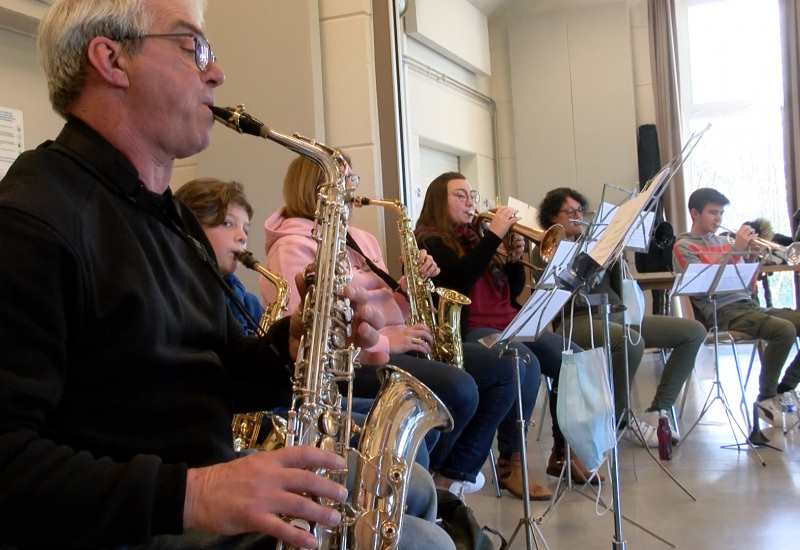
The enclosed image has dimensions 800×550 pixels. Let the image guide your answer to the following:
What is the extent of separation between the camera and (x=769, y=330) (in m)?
3.88

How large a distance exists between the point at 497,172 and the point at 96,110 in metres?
3.84

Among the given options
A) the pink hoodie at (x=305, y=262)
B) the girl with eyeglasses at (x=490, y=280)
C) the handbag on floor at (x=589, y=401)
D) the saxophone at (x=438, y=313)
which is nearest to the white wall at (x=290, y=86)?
the girl with eyeglasses at (x=490, y=280)

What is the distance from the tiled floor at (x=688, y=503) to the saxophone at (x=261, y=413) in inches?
38.8

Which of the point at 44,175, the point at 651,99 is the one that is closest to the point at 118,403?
the point at 44,175

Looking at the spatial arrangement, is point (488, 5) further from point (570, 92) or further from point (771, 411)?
point (771, 411)

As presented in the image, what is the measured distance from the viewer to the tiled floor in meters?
2.40

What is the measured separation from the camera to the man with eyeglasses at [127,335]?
2.68 feet

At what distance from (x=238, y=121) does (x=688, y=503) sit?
2.32 metres

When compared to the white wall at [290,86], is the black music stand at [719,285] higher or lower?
lower

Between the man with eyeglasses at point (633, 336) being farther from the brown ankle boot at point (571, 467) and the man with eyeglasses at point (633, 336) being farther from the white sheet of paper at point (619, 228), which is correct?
the white sheet of paper at point (619, 228)

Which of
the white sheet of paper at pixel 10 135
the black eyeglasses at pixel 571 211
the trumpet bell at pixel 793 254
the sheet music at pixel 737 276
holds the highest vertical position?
the white sheet of paper at pixel 10 135

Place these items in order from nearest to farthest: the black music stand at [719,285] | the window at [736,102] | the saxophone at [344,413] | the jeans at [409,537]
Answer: the jeans at [409,537]
the saxophone at [344,413]
the black music stand at [719,285]
the window at [736,102]

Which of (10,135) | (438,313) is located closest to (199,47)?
(438,313)

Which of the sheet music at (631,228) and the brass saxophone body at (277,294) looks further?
the brass saxophone body at (277,294)
